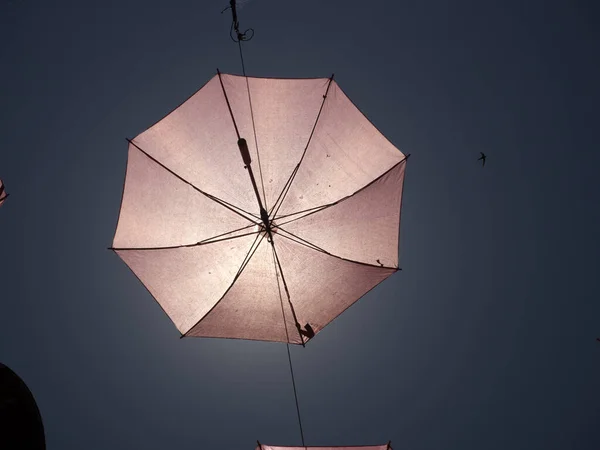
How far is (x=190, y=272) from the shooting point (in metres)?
5.61

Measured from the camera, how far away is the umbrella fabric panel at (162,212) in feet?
17.9

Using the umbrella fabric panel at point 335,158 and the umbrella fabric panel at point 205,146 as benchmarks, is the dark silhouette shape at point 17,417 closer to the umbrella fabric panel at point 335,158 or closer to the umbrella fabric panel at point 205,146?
the umbrella fabric panel at point 205,146

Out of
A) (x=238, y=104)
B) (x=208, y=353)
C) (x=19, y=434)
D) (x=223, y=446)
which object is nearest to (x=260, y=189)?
(x=238, y=104)

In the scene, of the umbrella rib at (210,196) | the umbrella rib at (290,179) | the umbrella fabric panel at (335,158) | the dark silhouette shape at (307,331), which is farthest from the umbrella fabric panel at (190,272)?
the dark silhouette shape at (307,331)

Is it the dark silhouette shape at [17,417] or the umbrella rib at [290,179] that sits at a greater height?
the umbrella rib at [290,179]

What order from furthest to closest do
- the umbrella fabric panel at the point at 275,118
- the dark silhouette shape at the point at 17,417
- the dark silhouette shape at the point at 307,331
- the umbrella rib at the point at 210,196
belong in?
the dark silhouette shape at the point at 307,331, the umbrella rib at the point at 210,196, the umbrella fabric panel at the point at 275,118, the dark silhouette shape at the point at 17,417

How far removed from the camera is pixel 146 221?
5.57 metres

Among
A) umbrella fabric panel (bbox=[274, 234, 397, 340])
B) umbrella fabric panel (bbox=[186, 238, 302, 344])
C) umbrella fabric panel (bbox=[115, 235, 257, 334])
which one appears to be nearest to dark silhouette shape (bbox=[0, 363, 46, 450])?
umbrella fabric panel (bbox=[115, 235, 257, 334])

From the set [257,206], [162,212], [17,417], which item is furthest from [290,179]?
[17,417]

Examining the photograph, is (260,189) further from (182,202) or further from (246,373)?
(246,373)

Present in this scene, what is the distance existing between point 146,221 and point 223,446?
20.8 feet

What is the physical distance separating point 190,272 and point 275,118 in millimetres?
2472

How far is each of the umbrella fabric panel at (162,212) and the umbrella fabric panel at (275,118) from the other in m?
0.79

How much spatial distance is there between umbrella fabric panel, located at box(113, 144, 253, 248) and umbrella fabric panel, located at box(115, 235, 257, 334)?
157mm
